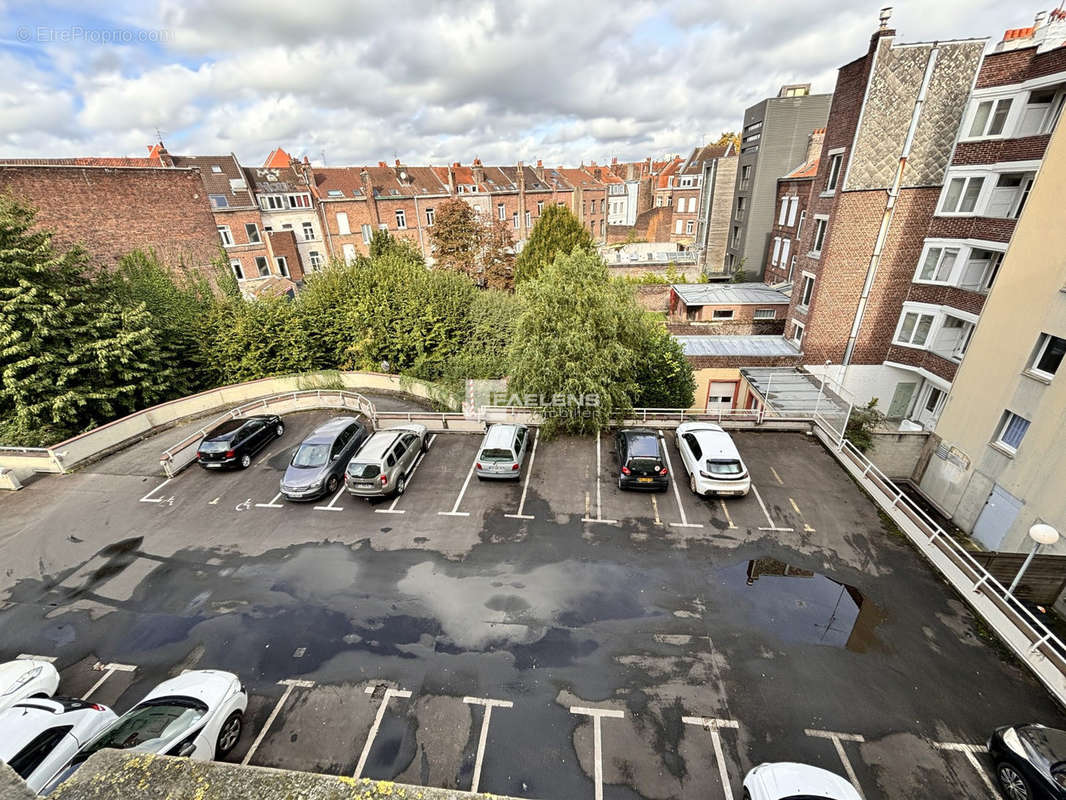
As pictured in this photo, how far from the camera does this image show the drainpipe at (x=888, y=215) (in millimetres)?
18188

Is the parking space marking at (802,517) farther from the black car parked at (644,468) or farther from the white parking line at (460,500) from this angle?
the white parking line at (460,500)

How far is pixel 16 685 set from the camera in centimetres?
911

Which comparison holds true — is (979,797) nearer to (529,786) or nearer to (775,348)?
Answer: (529,786)

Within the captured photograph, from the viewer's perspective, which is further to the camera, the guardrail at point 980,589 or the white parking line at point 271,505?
the white parking line at point 271,505

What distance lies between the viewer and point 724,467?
14477 mm

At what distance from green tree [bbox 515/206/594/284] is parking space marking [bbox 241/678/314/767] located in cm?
2994

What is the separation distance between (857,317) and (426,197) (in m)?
47.6

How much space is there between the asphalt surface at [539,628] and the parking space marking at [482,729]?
79 mm

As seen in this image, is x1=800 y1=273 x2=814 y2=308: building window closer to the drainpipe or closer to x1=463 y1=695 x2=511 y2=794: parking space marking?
the drainpipe

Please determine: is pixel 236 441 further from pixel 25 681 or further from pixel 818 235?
pixel 818 235

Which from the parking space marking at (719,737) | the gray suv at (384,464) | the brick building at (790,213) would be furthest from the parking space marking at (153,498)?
the brick building at (790,213)

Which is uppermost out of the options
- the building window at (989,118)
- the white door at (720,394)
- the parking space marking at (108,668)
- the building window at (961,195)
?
the building window at (989,118)

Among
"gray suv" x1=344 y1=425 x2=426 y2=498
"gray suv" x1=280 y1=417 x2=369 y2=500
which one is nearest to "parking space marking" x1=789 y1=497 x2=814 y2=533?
"gray suv" x1=344 y1=425 x2=426 y2=498

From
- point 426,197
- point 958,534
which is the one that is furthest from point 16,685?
point 426,197
